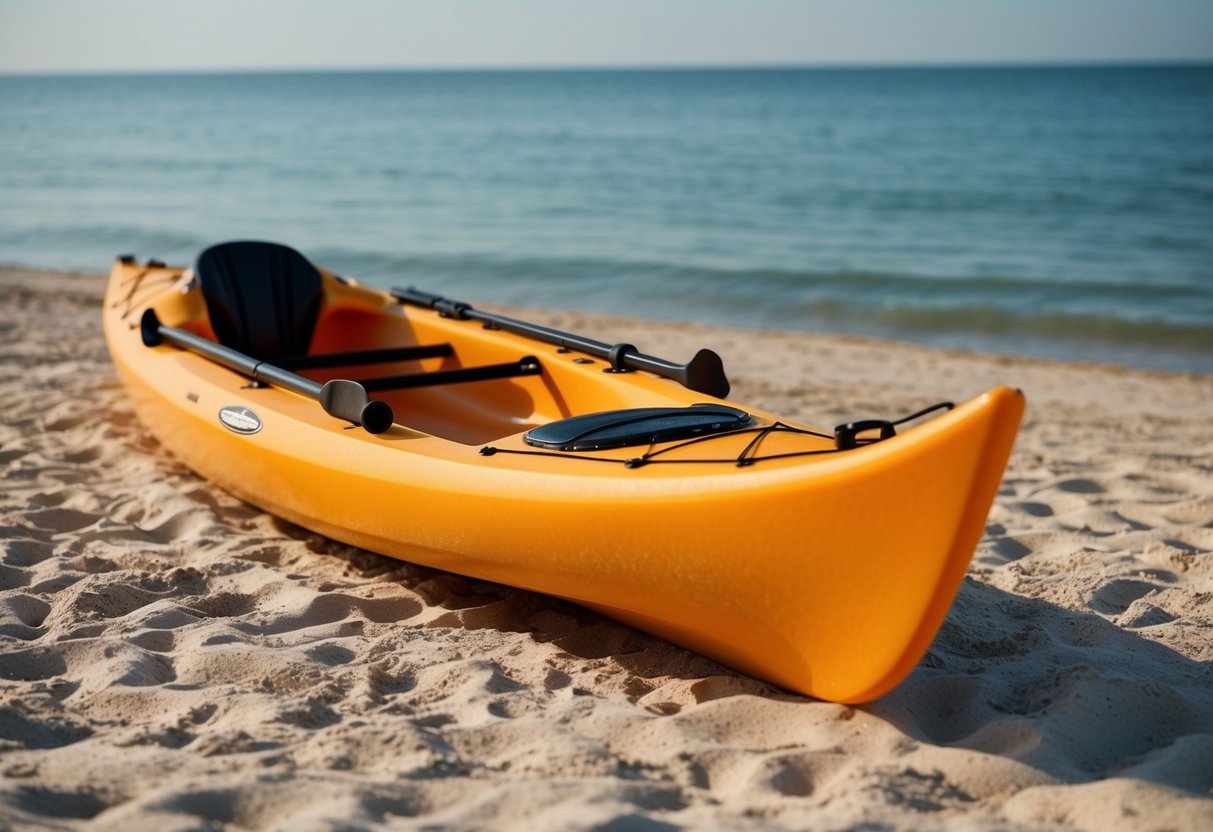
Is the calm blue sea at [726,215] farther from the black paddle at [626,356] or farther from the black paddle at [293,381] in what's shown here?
the black paddle at [293,381]

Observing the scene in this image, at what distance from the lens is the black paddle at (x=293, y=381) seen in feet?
11.4

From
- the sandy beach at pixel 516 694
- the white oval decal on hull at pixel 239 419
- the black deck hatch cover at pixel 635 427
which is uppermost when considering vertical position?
the black deck hatch cover at pixel 635 427

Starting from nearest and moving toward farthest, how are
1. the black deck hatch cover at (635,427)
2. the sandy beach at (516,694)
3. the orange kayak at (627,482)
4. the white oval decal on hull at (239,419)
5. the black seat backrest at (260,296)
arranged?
the sandy beach at (516,694)
the orange kayak at (627,482)
the black deck hatch cover at (635,427)
the white oval decal on hull at (239,419)
the black seat backrest at (260,296)

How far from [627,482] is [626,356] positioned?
4.37 ft

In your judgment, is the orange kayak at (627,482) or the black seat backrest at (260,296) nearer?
the orange kayak at (627,482)

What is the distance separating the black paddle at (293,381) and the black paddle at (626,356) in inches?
32.6

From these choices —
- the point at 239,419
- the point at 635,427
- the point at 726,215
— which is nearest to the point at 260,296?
the point at 239,419

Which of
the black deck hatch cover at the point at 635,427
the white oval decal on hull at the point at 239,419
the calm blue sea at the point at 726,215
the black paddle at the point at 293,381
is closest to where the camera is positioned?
the black deck hatch cover at the point at 635,427

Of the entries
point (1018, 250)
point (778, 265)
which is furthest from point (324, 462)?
point (1018, 250)

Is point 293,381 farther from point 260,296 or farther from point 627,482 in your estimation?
point 627,482

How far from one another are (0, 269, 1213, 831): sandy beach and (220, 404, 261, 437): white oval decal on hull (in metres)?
0.37

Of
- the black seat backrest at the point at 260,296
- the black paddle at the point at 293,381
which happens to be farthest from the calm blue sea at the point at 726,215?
the black paddle at the point at 293,381

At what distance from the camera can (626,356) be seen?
13.4 ft

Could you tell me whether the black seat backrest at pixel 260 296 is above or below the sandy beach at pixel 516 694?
above
